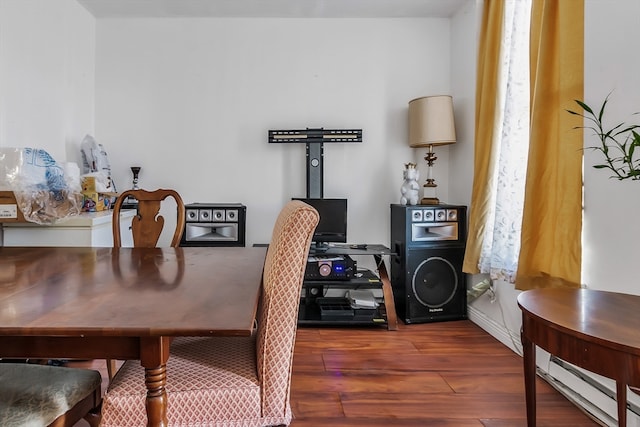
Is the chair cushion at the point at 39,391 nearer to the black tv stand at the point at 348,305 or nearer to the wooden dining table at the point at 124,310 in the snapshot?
the wooden dining table at the point at 124,310

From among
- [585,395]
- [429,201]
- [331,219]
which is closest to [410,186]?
[429,201]

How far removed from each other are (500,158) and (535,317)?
5.05ft

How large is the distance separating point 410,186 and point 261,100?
1.48 metres

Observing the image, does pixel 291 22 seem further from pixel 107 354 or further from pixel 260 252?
pixel 107 354

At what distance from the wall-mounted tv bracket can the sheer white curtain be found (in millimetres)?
1161

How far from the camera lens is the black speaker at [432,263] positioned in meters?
2.94

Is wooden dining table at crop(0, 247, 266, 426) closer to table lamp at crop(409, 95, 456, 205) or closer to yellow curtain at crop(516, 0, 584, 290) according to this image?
yellow curtain at crop(516, 0, 584, 290)

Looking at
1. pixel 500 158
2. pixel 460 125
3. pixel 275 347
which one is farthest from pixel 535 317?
pixel 460 125

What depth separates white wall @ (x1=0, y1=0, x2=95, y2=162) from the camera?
7.80ft

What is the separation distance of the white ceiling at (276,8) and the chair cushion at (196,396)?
289 centimetres

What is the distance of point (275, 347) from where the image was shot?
107 cm

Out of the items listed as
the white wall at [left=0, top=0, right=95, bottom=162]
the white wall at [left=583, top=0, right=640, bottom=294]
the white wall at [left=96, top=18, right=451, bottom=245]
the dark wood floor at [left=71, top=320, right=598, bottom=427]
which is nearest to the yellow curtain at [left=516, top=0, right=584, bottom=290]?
the white wall at [left=583, top=0, right=640, bottom=294]

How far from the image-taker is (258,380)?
1092 mm

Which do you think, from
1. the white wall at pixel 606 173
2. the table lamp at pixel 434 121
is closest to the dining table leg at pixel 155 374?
the white wall at pixel 606 173
